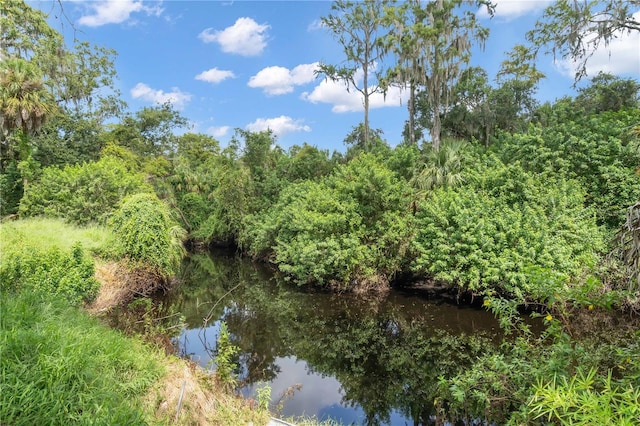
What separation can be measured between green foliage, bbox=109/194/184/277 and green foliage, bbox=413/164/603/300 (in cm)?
991

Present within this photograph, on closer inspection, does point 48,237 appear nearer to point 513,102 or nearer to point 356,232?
point 356,232

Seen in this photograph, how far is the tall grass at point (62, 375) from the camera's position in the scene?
3.69m

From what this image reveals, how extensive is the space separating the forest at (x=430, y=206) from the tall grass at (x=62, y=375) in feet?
0.28

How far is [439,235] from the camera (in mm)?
13359

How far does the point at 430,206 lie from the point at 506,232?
9.38ft

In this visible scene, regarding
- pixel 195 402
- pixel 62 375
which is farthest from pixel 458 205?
pixel 62 375

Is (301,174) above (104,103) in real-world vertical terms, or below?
below

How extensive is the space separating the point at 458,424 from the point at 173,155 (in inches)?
1340

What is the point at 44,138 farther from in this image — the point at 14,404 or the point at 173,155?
the point at 14,404

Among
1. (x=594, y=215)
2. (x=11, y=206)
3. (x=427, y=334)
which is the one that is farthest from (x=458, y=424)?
(x=11, y=206)

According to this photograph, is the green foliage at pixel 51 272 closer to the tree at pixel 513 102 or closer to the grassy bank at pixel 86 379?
the grassy bank at pixel 86 379

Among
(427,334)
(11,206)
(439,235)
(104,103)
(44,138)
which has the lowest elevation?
(427,334)

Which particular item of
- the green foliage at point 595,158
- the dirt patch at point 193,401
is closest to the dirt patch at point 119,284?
the dirt patch at point 193,401

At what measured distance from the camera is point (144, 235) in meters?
13.6
